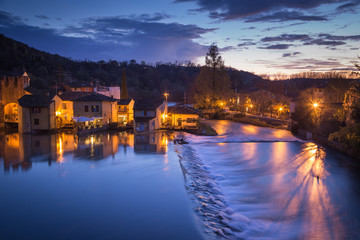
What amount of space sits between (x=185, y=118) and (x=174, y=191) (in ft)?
52.5

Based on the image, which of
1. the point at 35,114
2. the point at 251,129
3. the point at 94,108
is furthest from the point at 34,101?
the point at 251,129

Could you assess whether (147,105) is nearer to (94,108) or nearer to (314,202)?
(94,108)

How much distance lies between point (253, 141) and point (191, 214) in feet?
49.4

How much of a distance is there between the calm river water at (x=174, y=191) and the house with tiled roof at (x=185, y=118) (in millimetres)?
6714

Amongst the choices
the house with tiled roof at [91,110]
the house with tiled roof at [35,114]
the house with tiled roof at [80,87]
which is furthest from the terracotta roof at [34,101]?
the house with tiled roof at [80,87]

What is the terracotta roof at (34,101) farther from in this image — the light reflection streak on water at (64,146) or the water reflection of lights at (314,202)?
the water reflection of lights at (314,202)

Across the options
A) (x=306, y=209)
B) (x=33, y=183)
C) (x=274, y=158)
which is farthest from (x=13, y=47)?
(x=306, y=209)

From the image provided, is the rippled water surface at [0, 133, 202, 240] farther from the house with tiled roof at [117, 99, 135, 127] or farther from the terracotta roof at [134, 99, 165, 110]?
the house with tiled roof at [117, 99, 135, 127]

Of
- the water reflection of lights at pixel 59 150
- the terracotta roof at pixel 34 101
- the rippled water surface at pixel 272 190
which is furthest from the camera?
the terracotta roof at pixel 34 101

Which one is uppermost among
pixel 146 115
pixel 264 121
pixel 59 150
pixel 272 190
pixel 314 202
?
pixel 146 115

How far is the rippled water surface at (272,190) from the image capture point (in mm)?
8633

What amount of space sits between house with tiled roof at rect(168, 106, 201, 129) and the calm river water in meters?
6.71

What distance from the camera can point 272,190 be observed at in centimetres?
1182

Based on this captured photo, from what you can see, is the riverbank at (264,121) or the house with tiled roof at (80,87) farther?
the house with tiled roof at (80,87)
